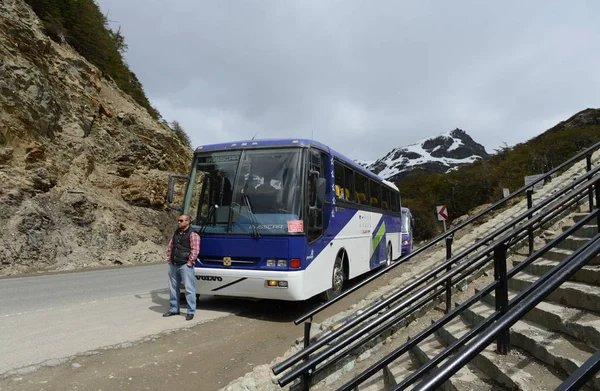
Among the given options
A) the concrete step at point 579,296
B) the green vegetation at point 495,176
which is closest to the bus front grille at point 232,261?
the concrete step at point 579,296

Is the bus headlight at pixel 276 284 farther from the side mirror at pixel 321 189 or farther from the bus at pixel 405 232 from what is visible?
the bus at pixel 405 232

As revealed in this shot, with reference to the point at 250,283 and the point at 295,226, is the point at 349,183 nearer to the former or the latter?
the point at 295,226

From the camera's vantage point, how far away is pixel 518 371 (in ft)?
9.91

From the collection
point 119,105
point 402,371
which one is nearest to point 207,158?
point 402,371

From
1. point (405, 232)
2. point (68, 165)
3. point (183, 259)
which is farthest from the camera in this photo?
point (68, 165)

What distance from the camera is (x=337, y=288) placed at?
8.73 meters

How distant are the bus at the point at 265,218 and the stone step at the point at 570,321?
13.1 ft

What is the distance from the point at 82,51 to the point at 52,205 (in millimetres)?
18282

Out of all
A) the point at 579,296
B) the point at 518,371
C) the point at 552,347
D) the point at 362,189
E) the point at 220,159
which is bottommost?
the point at 518,371

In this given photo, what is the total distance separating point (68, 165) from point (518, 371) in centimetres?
2427

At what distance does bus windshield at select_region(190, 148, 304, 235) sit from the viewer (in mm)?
7219

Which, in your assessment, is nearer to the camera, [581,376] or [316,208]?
[581,376]

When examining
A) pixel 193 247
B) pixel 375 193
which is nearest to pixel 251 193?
pixel 193 247

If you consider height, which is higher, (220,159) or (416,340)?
(220,159)
